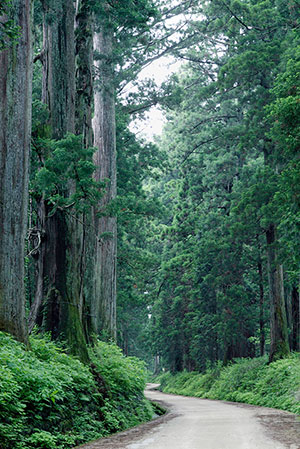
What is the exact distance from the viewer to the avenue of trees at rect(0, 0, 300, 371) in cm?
→ 952

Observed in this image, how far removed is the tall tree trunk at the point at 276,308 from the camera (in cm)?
2177

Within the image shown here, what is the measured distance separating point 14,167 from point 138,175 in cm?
1994

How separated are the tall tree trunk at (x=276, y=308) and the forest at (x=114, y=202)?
60 millimetres

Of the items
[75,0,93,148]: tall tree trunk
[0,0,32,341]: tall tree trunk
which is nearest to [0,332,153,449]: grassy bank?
[0,0,32,341]: tall tree trunk

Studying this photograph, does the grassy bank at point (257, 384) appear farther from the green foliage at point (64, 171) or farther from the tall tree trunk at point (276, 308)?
the green foliage at point (64, 171)

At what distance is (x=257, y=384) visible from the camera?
2097 cm

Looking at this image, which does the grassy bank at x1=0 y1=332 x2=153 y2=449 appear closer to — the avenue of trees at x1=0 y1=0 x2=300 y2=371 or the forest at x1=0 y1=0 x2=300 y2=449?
the forest at x1=0 y1=0 x2=300 y2=449

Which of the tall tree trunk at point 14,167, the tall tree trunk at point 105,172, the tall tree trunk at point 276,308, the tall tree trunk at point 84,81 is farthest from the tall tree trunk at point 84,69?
the tall tree trunk at point 276,308

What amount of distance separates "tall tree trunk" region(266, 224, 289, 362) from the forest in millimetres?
60

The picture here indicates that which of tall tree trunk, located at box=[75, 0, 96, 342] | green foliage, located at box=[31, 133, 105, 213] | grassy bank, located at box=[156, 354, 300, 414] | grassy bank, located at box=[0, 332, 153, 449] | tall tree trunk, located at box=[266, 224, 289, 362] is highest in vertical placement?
tall tree trunk, located at box=[75, 0, 96, 342]

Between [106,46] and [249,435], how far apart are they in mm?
15579

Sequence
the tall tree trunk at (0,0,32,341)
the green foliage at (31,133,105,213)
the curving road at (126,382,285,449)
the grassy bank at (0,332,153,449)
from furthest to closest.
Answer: the green foliage at (31,133,105,213) → the tall tree trunk at (0,0,32,341) → the curving road at (126,382,285,449) → the grassy bank at (0,332,153,449)

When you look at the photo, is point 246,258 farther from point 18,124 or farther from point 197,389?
point 18,124

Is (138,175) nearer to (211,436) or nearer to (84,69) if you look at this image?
(84,69)
